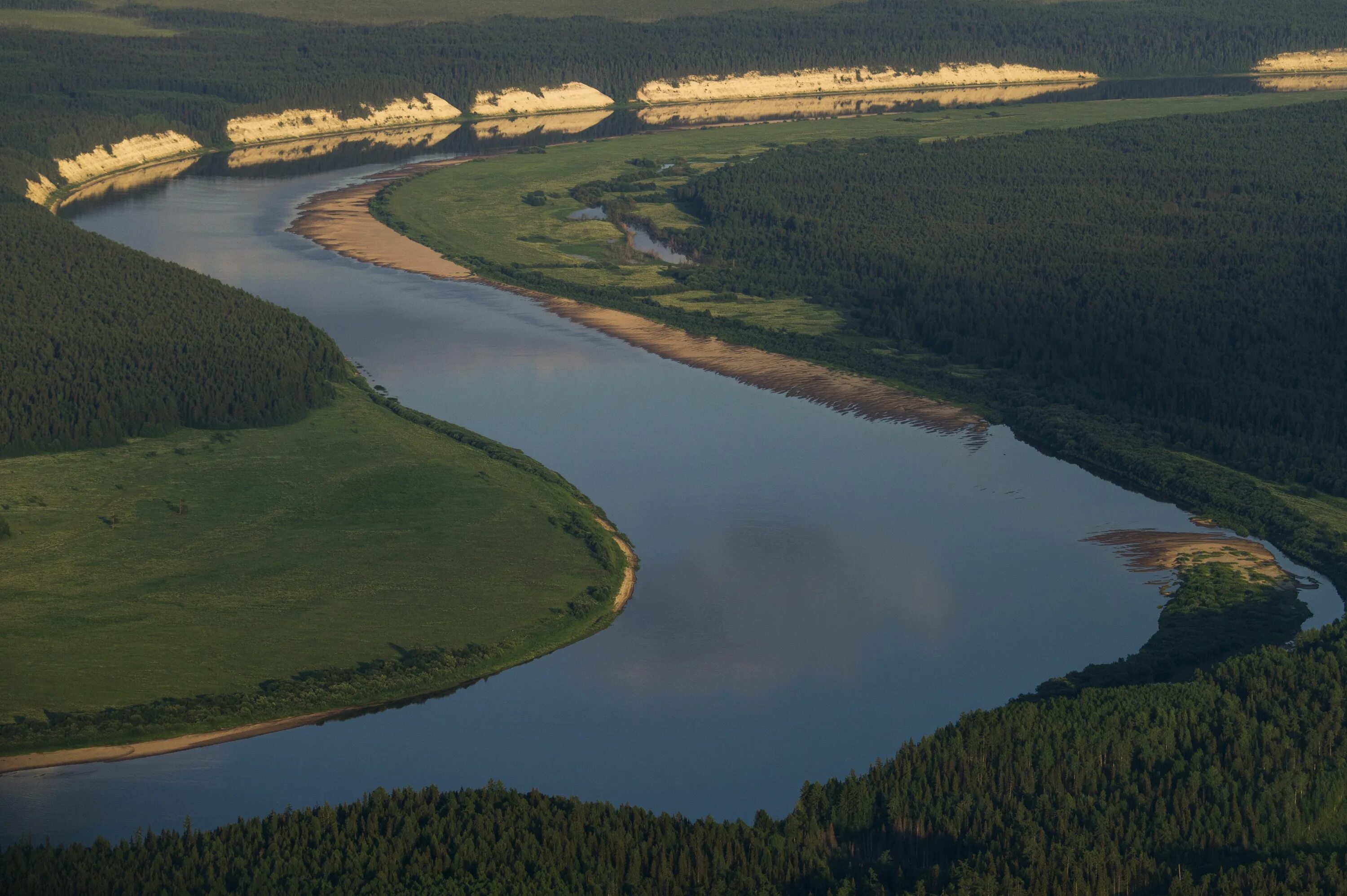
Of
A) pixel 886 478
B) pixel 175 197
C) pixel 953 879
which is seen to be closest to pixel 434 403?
pixel 886 478

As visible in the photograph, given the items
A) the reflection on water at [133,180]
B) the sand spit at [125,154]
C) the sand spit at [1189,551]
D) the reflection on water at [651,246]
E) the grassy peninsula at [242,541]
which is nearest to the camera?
the grassy peninsula at [242,541]

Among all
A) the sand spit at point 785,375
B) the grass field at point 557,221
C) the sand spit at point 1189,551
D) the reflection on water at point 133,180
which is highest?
the reflection on water at point 133,180

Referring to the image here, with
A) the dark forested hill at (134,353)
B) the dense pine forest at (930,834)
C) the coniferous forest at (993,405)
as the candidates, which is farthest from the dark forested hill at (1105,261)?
the dark forested hill at (134,353)

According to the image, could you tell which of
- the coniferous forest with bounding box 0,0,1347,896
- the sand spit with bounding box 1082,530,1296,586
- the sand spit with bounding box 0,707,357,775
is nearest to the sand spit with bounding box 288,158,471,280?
the coniferous forest with bounding box 0,0,1347,896

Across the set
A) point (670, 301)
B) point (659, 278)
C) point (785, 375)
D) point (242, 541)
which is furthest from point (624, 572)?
point (659, 278)

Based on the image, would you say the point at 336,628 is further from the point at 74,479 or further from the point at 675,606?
the point at 74,479

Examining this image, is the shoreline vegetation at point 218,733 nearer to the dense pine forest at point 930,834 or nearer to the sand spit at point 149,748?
the sand spit at point 149,748

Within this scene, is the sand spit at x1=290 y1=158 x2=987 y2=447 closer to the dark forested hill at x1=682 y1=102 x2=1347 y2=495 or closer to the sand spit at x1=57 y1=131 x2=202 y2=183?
the dark forested hill at x1=682 y1=102 x2=1347 y2=495
